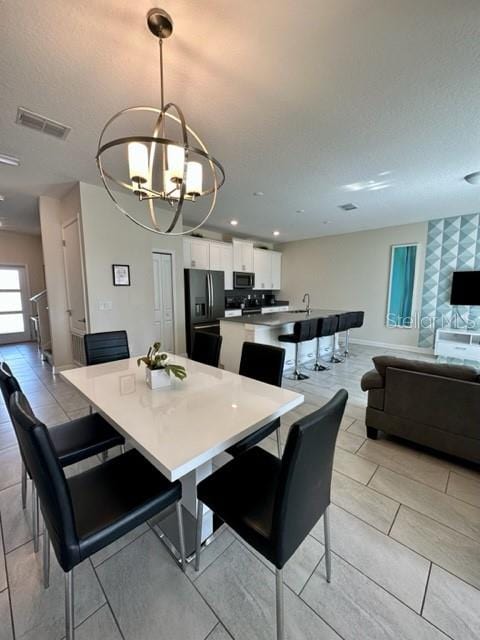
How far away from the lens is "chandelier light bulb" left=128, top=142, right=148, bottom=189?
154 centimetres

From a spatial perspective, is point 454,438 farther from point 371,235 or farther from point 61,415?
point 371,235

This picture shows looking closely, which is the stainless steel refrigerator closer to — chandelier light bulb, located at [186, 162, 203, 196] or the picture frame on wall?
the picture frame on wall

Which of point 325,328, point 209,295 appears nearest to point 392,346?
point 325,328

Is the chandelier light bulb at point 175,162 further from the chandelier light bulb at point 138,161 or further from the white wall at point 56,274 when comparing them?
the white wall at point 56,274

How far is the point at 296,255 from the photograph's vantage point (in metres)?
7.84

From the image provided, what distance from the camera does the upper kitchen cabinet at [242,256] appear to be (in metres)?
6.63

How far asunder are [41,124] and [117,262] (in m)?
1.81

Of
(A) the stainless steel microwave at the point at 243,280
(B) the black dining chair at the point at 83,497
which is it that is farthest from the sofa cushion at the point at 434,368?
(A) the stainless steel microwave at the point at 243,280

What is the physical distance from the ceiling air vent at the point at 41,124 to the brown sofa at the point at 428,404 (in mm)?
3427

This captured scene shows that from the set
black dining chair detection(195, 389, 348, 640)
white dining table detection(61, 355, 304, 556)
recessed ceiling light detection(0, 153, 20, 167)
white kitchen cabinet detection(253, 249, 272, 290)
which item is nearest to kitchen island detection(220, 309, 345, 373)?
white dining table detection(61, 355, 304, 556)

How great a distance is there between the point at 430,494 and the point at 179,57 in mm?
3264

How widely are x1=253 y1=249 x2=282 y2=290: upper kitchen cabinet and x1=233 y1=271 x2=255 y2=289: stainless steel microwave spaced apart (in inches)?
7.9

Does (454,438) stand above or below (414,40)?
below

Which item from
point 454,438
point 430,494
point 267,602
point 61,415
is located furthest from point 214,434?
point 61,415
